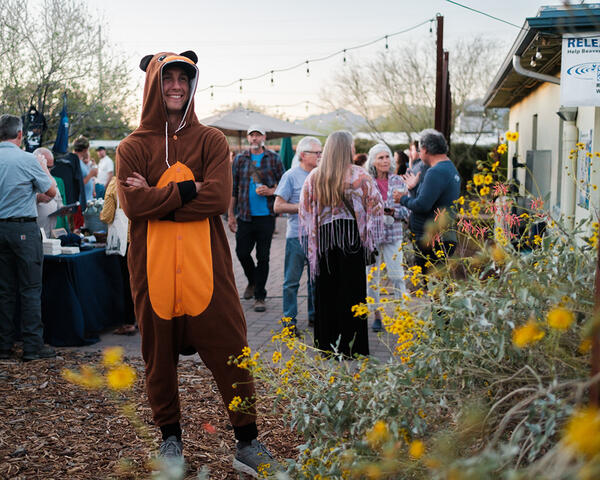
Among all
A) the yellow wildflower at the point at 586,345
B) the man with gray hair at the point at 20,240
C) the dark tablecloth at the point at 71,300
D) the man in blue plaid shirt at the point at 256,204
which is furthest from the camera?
the man in blue plaid shirt at the point at 256,204

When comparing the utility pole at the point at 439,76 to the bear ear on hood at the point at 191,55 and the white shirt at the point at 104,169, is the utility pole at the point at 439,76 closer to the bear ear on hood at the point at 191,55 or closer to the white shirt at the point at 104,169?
the white shirt at the point at 104,169

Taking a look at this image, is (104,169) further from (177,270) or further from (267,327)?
(177,270)

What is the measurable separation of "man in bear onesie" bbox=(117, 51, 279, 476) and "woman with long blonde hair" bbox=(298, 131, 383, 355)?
1.87 meters

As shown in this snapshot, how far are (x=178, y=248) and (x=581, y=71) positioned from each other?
424 centimetres

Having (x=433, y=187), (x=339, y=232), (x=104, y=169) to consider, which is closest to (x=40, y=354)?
(x=339, y=232)

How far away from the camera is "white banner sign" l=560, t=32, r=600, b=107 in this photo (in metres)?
5.71

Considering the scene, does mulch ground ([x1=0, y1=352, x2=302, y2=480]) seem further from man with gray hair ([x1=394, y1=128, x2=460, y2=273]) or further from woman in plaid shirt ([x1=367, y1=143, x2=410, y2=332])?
man with gray hair ([x1=394, y1=128, x2=460, y2=273])

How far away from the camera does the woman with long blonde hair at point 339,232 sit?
208 inches

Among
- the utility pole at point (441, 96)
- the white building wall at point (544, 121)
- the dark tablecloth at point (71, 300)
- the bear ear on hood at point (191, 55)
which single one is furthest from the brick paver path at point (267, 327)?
the utility pole at point (441, 96)

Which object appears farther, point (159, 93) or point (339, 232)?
point (339, 232)

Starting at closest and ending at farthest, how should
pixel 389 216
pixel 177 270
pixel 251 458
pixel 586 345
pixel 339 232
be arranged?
1. pixel 586 345
2. pixel 177 270
3. pixel 251 458
4. pixel 339 232
5. pixel 389 216

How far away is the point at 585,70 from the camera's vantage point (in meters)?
5.75

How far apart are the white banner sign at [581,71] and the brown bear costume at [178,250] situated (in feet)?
12.0

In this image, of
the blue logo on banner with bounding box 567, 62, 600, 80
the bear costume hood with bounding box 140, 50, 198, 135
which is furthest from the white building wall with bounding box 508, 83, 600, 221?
the bear costume hood with bounding box 140, 50, 198, 135
